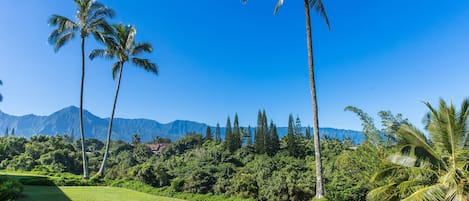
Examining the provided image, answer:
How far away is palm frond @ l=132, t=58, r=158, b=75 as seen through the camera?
15.0m

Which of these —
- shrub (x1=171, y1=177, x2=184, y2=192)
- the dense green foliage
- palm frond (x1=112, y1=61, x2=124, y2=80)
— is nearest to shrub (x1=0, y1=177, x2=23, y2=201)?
the dense green foliage

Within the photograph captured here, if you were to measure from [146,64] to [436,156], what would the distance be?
13.3 m

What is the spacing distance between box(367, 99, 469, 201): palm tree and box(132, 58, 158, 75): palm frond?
12.3 meters

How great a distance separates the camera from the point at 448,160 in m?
6.04

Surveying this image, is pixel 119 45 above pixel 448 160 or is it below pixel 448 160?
above

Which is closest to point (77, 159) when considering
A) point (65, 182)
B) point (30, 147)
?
point (30, 147)

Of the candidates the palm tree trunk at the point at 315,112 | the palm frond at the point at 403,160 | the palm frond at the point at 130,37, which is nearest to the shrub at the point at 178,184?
the palm frond at the point at 130,37

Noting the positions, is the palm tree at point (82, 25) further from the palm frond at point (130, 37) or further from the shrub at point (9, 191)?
the shrub at point (9, 191)

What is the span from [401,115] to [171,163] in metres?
28.1

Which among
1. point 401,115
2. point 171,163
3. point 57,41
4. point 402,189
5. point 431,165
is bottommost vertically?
point 171,163

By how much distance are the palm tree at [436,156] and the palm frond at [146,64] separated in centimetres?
1230

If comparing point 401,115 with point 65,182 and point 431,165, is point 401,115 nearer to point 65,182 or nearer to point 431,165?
point 431,165

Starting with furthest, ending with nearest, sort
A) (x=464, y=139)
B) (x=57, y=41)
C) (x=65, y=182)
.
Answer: (x=57, y=41), (x=65, y=182), (x=464, y=139)

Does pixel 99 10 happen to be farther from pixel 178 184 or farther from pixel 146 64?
pixel 178 184
